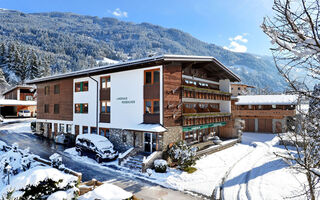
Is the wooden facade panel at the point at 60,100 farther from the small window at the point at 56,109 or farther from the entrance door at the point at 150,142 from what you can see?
the entrance door at the point at 150,142

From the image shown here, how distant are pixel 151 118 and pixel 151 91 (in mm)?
2584

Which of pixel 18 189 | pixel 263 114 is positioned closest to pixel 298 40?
pixel 18 189

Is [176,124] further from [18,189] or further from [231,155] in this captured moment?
[18,189]

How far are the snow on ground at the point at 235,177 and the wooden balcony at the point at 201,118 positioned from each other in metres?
3.84

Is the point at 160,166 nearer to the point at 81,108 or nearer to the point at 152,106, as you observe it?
the point at 152,106

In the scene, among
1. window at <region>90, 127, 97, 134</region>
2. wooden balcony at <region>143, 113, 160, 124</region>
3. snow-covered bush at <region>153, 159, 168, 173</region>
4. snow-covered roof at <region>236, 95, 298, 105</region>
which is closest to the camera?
snow-covered bush at <region>153, 159, 168, 173</region>

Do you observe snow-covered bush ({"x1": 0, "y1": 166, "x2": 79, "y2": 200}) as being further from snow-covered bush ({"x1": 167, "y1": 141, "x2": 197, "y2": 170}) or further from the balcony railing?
Result: the balcony railing

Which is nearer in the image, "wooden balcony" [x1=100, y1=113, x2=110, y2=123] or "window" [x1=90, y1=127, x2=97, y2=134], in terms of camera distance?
"wooden balcony" [x1=100, y1=113, x2=110, y2=123]

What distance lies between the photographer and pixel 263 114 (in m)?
37.6

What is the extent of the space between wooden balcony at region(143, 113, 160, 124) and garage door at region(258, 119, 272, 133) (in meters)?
29.4

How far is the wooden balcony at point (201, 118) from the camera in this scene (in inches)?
786

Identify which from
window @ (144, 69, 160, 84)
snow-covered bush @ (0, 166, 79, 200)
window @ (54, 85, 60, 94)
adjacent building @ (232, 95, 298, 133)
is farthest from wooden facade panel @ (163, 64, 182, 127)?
adjacent building @ (232, 95, 298, 133)

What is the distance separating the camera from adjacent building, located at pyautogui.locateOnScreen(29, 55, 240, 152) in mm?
18656

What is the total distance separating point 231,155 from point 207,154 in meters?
2.99
